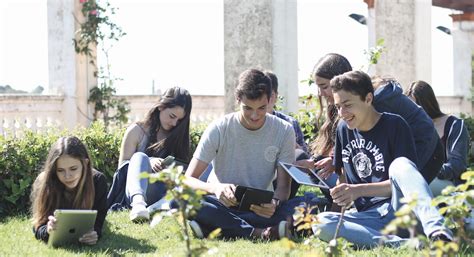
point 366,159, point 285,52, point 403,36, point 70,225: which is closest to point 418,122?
point 366,159

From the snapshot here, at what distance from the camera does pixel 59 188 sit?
5.15 m

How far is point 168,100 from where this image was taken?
657 centimetres

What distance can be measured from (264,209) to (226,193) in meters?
0.34

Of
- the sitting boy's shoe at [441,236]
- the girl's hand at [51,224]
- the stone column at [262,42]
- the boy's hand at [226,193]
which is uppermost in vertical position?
the stone column at [262,42]

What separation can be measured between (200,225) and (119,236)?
591 mm

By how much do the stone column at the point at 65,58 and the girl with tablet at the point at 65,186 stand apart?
21.2 feet

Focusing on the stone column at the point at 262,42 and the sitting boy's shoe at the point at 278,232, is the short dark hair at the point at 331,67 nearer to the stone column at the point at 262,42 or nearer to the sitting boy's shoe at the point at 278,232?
the sitting boy's shoe at the point at 278,232

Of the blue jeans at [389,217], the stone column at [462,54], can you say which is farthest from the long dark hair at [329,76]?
the stone column at [462,54]

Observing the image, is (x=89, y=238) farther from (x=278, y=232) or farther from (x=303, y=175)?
(x=303, y=175)

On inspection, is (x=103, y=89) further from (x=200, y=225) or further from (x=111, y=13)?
(x=200, y=225)

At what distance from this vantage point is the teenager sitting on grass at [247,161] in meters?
5.15

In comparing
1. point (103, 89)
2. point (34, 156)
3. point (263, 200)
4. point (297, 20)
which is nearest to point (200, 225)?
point (263, 200)

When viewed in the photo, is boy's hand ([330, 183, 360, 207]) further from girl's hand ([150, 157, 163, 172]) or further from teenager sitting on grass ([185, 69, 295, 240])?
girl's hand ([150, 157, 163, 172])

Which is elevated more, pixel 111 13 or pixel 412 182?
pixel 111 13
